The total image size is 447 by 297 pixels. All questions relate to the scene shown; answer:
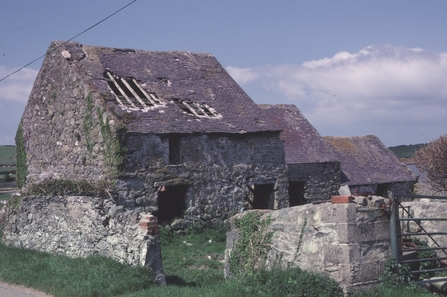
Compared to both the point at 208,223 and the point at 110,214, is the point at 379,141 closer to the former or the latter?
the point at 208,223

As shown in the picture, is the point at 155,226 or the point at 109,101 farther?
the point at 109,101

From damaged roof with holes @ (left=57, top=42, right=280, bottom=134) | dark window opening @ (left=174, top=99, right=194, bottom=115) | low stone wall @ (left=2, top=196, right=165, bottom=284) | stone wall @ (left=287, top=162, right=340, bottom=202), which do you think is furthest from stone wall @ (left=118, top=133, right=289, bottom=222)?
low stone wall @ (left=2, top=196, right=165, bottom=284)

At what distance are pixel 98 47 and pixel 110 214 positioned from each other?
34.8ft

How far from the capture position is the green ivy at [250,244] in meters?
10.6

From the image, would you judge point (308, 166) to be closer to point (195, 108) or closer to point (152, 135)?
point (195, 108)

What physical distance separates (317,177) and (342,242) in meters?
15.3

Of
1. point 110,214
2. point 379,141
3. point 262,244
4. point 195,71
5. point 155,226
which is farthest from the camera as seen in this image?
point 379,141

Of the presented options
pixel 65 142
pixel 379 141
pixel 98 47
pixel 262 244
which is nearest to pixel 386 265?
pixel 262 244

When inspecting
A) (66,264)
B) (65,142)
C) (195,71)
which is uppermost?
(195,71)

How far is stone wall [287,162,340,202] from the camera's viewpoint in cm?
2375

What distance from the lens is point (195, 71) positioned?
22.8m

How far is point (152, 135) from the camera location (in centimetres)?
1839

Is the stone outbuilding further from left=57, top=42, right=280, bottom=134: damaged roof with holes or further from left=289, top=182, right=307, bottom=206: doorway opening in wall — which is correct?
left=289, top=182, right=307, bottom=206: doorway opening in wall

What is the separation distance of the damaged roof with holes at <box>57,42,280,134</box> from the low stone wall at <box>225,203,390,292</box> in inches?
363
